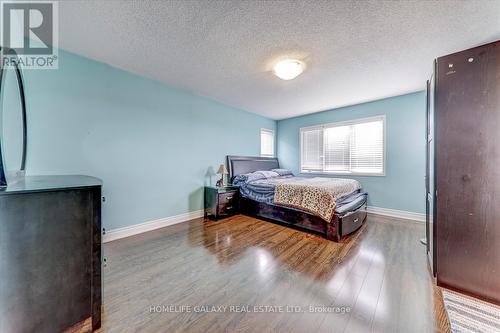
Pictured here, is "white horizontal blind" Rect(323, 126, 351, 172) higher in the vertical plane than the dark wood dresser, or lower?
higher

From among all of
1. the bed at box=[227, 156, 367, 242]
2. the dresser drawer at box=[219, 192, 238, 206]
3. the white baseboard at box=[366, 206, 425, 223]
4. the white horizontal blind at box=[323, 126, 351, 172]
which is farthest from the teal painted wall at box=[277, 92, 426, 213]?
the dresser drawer at box=[219, 192, 238, 206]

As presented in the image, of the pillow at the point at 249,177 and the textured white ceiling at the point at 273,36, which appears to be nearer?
the textured white ceiling at the point at 273,36

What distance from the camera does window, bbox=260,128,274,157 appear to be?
5.45 metres

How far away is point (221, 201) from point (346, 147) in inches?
128

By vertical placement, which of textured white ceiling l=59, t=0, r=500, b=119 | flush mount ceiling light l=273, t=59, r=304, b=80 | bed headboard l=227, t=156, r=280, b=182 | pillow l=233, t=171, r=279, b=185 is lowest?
pillow l=233, t=171, r=279, b=185

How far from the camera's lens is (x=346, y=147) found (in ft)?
14.7

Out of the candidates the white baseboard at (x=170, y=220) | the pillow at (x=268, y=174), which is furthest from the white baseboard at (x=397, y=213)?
the pillow at (x=268, y=174)

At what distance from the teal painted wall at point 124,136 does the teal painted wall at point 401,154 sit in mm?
3509

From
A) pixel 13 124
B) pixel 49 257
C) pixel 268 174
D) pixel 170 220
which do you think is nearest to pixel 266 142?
pixel 268 174

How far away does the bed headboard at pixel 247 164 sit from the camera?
436 centimetres

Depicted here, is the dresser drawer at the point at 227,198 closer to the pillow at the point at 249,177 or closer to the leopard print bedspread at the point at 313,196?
the pillow at the point at 249,177

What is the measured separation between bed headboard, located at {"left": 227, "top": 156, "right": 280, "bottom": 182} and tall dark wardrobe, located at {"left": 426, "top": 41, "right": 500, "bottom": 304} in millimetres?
3397

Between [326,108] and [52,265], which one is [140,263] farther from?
[326,108]

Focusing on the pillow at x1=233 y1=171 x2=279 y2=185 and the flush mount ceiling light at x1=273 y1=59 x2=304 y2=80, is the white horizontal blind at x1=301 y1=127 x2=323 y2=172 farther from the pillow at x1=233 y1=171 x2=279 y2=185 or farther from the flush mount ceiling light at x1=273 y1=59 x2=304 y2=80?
the flush mount ceiling light at x1=273 y1=59 x2=304 y2=80
